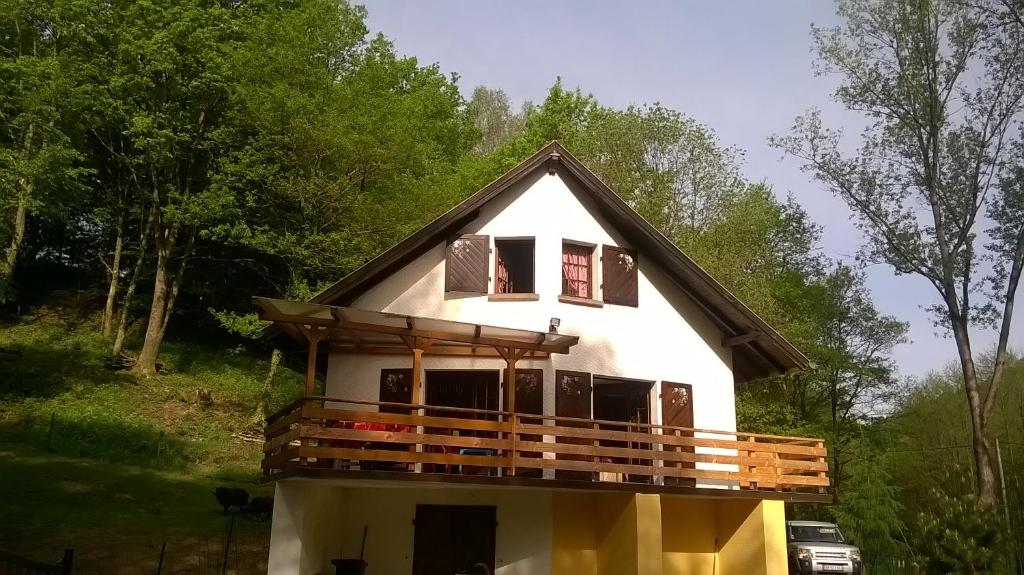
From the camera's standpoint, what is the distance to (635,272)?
17062mm

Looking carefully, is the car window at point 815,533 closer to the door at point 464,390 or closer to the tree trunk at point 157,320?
the door at point 464,390

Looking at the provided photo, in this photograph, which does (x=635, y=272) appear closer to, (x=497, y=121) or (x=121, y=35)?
(x=121, y=35)

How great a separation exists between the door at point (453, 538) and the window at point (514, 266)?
4607 millimetres

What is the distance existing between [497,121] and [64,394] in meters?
29.1

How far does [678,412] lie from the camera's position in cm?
1644

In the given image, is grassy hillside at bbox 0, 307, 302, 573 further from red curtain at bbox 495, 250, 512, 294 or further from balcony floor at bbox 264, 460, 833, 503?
red curtain at bbox 495, 250, 512, 294

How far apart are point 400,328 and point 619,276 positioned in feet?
18.7

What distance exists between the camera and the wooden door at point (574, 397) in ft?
50.5

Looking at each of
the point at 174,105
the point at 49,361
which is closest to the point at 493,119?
the point at 174,105

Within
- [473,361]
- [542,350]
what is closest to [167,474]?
[473,361]

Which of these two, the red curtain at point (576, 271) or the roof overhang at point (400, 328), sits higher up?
the red curtain at point (576, 271)

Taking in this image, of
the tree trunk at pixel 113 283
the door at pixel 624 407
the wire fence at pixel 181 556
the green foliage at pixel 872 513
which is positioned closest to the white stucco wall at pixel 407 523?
the door at pixel 624 407

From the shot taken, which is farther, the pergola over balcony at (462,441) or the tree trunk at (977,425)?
the tree trunk at (977,425)

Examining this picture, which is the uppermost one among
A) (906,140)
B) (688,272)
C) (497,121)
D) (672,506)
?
(497,121)
